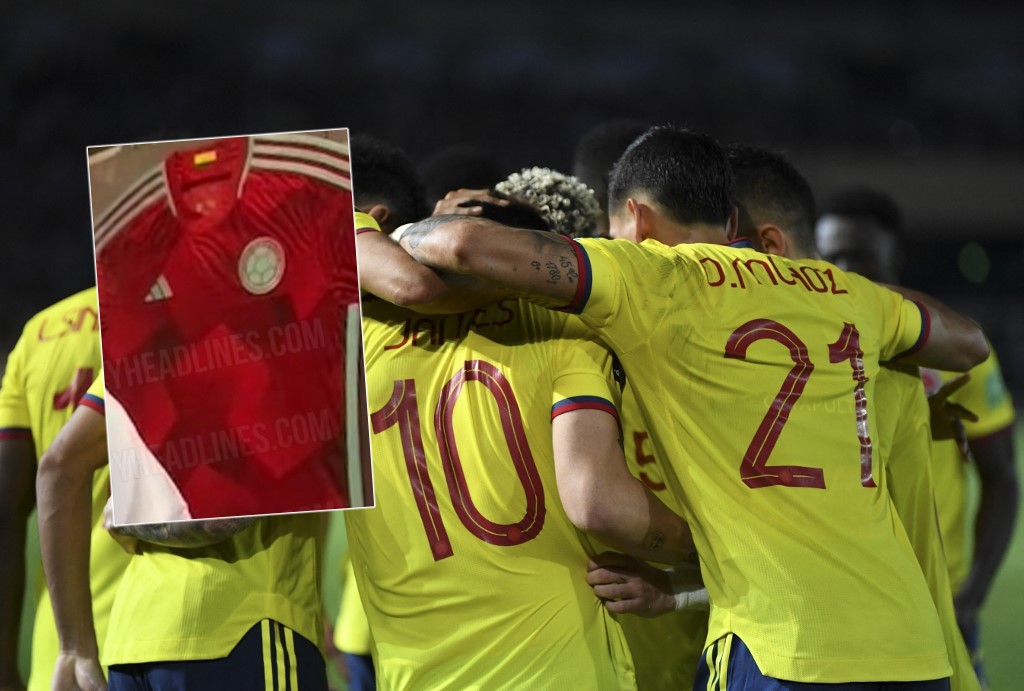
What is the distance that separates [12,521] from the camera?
3336 mm

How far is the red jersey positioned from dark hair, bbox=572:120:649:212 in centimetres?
237

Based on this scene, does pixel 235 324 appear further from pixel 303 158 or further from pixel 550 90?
pixel 550 90

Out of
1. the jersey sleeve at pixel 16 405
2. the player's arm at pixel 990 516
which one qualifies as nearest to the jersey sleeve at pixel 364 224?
the jersey sleeve at pixel 16 405

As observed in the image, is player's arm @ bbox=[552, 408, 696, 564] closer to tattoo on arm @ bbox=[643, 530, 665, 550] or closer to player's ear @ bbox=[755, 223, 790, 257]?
tattoo on arm @ bbox=[643, 530, 665, 550]

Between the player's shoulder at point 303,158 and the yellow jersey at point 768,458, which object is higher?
the player's shoulder at point 303,158

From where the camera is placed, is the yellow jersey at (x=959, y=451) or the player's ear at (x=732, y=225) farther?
the yellow jersey at (x=959, y=451)

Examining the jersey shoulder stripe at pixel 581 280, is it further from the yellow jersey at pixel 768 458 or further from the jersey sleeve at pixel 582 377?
the jersey sleeve at pixel 582 377

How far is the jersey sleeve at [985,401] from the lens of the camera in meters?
4.06

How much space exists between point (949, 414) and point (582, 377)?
6.33 ft

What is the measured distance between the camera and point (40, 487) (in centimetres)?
269

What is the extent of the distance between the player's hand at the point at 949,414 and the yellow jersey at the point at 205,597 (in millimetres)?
2242

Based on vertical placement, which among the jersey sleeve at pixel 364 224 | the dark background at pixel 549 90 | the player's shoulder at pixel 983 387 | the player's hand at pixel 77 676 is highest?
the dark background at pixel 549 90

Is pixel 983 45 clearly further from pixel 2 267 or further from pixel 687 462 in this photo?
pixel 687 462

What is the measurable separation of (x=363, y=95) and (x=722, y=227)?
61.9 ft
